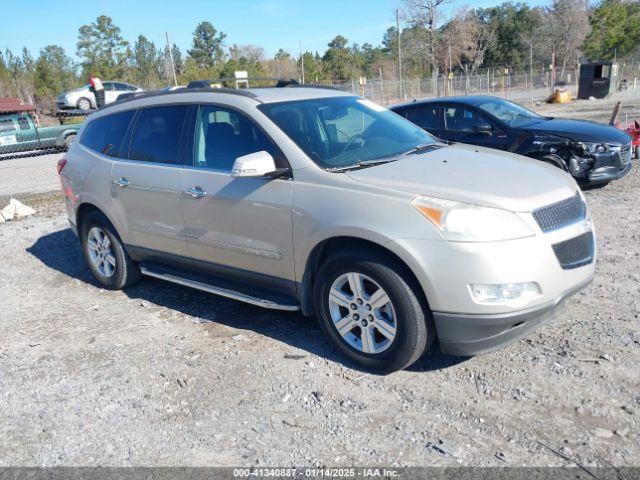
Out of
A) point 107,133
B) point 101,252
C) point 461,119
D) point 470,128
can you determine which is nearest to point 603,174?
point 470,128

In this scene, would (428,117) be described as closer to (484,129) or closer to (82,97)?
(484,129)

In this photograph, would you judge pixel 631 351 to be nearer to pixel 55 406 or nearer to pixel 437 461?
pixel 437 461

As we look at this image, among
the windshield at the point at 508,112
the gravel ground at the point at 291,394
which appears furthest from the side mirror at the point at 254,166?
the windshield at the point at 508,112

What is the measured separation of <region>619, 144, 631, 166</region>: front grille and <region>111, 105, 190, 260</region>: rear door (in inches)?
254

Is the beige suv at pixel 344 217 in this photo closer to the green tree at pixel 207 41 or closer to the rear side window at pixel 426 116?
the rear side window at pixel 426 116

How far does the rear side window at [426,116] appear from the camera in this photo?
9.36 metres

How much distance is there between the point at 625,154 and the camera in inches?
329

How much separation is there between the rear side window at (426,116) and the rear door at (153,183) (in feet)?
17.8

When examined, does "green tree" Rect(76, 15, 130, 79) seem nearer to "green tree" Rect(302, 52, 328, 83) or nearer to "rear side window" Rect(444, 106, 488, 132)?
"green tree" Rect(302, 52, 328, 83)

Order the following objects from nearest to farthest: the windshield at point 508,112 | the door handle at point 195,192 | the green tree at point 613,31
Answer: the door handle at point 195,192
the windshield at point 508,112
the green tree at point 613,31

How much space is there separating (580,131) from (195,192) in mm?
6255

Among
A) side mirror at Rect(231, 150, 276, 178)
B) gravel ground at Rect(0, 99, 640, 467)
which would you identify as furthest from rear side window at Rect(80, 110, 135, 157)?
side mirror at Rect(231, 150, 276, 178)

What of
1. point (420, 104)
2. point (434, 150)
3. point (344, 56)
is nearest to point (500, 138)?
point (420, 104)

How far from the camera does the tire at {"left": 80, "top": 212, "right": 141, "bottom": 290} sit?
221 inches
